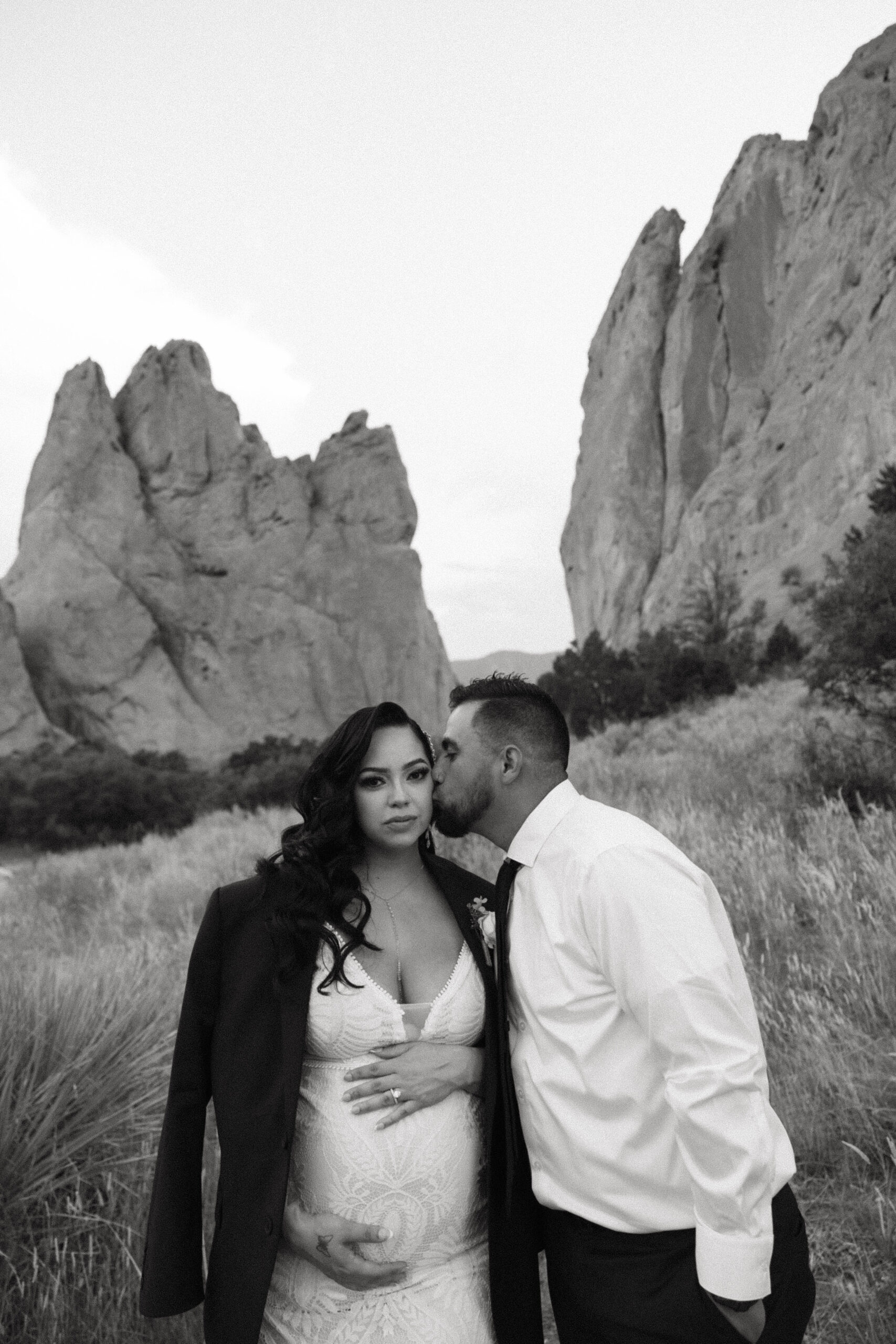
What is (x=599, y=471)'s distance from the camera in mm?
60156

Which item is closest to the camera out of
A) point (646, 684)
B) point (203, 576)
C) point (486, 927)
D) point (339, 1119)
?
point (339, 1119)

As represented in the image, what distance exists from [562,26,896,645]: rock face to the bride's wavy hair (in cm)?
3123

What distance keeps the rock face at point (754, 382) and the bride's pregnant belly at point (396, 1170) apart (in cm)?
3141

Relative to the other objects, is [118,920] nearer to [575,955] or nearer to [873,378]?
[575,955]

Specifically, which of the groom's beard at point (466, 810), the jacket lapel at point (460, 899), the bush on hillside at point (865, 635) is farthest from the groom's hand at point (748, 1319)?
the bush on hillside at point (865, 635)

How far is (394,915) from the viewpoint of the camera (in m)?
2.33

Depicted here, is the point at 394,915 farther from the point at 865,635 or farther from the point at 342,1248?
the point at 865,635

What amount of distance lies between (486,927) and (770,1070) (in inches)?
76.1

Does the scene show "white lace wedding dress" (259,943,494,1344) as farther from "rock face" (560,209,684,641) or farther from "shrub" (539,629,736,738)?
"rock face" (560,209,684,641)

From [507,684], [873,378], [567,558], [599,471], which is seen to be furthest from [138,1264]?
[567,558]

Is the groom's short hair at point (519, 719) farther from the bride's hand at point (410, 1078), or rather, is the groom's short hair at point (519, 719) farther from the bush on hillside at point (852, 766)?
the bush on hillside at point (852, 766)

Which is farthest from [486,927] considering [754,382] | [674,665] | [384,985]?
[754,382]

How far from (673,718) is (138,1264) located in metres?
16.3

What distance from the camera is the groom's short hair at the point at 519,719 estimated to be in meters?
2.14
